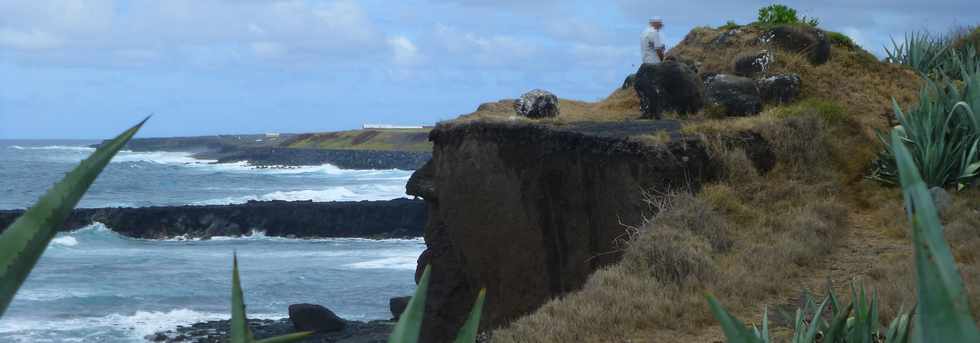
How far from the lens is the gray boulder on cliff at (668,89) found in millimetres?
15375

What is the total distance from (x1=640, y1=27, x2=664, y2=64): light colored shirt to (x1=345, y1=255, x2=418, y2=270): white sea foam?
632 inches

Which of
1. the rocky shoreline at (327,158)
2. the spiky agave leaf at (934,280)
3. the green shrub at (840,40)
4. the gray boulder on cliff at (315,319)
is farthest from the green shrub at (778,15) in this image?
the rocky shoreline at (327,158)

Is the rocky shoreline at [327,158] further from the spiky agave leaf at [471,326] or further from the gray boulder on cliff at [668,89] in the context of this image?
the spiky agave leaf at [471,326]

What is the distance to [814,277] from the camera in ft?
31.1

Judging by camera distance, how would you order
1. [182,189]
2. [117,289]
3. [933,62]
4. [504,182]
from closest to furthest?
[504,182], [933,62], [117,289], [182,189]

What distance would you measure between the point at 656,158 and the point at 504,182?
8.86 ft

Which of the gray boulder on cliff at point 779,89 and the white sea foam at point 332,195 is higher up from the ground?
the gray boulder on cliff at point 779,89

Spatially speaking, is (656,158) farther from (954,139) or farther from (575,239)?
(954,139)

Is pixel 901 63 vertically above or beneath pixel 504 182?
above

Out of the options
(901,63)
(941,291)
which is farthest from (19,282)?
(901,63)

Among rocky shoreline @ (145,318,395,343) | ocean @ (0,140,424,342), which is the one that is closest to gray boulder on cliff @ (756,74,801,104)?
rocky shoreline @ (145,318,395,343)

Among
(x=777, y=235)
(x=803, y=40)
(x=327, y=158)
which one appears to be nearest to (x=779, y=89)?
(x=803, y=40)

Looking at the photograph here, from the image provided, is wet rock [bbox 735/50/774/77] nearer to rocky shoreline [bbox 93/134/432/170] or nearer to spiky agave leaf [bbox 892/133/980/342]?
spiky agave leaf [bbox 892/133/980/342]

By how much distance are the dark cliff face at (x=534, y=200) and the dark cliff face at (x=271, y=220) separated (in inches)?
1106
